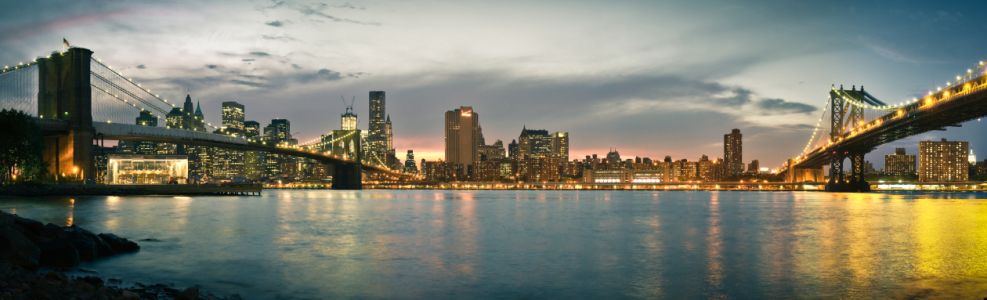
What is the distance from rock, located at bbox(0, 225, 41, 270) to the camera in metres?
12.3

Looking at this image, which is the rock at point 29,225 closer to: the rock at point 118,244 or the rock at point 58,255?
the rock at point 118,244

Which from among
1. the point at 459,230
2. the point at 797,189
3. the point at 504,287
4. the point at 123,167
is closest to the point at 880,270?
the point at 504,287

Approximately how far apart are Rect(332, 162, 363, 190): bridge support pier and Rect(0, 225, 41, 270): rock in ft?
396

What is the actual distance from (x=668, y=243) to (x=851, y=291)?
10.9 m

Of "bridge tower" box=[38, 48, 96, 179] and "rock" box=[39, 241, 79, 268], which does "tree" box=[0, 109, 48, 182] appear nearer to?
"bridge tower" box=[38, 48, 96, 179]

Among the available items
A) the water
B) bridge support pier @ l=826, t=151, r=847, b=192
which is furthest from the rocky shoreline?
bridge support pier @ l=826, t=151, r=847, b=192

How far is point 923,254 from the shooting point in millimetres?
19516

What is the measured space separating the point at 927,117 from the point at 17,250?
66883 millimetres

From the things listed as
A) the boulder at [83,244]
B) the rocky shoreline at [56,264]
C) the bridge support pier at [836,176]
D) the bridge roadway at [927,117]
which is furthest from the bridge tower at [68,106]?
the bridge support pier at [836,176]

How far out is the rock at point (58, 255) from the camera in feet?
47.2

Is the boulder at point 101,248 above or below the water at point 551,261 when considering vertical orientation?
above

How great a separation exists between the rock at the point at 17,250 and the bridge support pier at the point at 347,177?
121 m

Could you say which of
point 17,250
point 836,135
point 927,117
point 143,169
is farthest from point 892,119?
point 143,169

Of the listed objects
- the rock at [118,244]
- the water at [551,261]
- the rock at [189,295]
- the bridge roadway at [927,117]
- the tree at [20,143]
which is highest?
the bridge roadway at [927,117]
